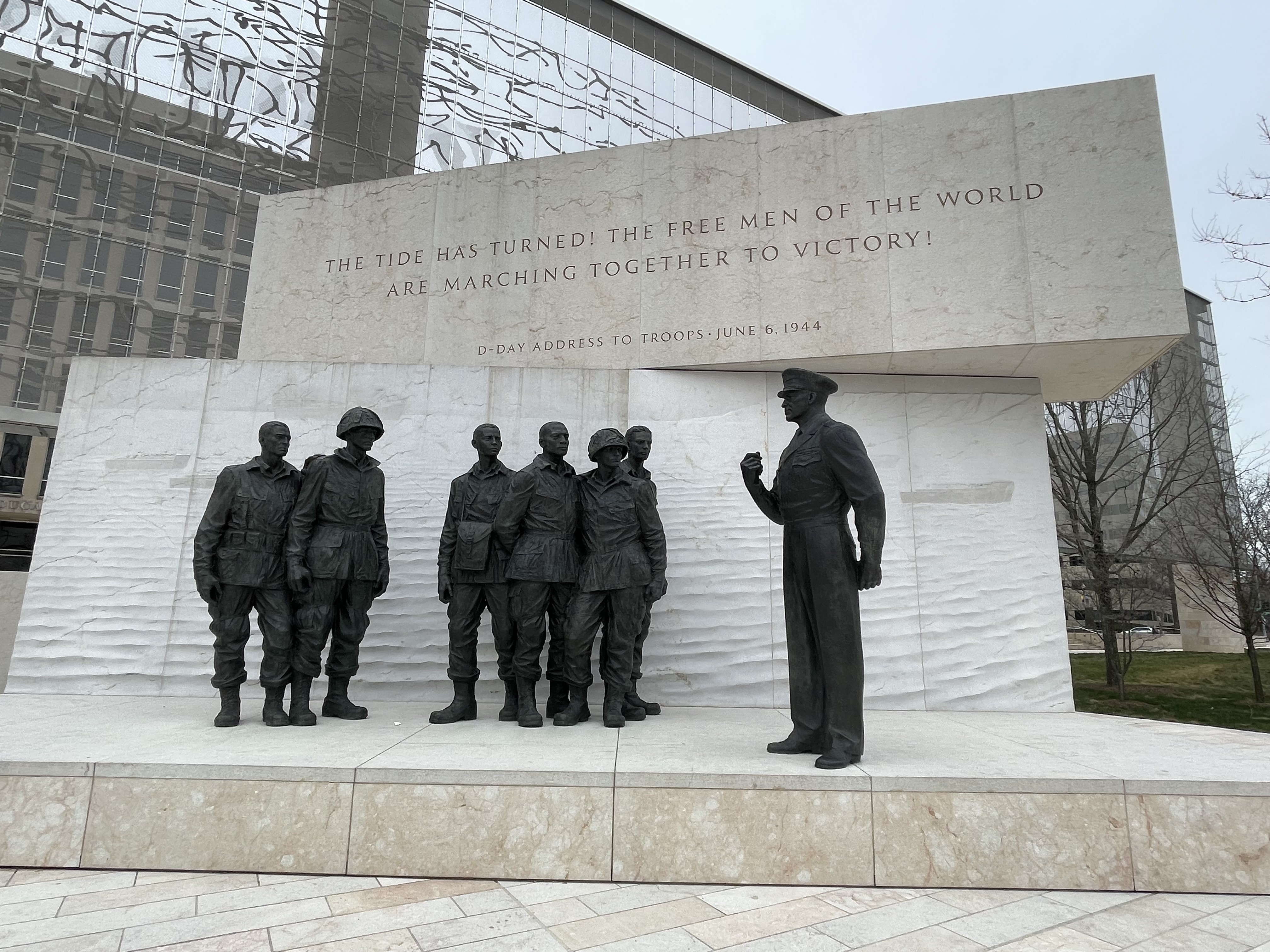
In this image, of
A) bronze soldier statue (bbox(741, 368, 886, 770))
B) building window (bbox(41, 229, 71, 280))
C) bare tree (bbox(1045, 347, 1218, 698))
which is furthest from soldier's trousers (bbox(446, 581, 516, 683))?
building window (bbox(41, 229, 71, 280))

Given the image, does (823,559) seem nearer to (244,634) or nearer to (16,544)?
(244,634)

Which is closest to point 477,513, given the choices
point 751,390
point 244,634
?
point 244,634

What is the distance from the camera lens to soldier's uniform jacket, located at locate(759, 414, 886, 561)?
418 centimetres

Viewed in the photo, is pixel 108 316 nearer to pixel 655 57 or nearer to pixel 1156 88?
pixel 655 57

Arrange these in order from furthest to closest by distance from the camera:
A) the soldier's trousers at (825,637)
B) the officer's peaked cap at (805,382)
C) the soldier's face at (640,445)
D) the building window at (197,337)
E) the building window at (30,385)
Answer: the building window at (197,337) → the building window at (30,385) → the soldier's face at (640,445) → the officer's peaked cap at (805,382) → the soldier's trousers at (825,637)

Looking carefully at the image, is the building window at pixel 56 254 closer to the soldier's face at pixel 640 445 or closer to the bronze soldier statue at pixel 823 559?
the soldier's face at pixel 640 445

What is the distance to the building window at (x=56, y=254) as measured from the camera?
2452 cm

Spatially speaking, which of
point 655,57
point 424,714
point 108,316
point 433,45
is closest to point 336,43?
point 433,45

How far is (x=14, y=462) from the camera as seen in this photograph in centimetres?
2533

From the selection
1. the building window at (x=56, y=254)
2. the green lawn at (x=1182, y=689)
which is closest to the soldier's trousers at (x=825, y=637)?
the green lawn at (x=1182, y=689)

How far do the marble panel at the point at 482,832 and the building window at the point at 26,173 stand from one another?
96.7 ft

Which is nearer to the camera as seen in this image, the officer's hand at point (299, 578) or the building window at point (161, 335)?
the officer's hand at point (299, 578)

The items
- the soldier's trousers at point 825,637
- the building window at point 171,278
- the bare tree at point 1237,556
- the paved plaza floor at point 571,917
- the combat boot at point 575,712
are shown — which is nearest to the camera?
the paved plaza floor at point 571,917

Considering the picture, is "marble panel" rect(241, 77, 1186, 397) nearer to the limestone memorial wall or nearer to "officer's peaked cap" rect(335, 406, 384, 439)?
the limestone memorial wall
